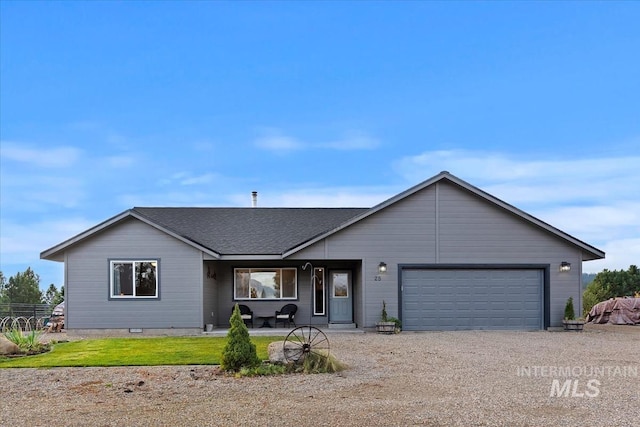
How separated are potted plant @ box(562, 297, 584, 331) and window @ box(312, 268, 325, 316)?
26.1ft

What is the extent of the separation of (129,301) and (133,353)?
5377mm

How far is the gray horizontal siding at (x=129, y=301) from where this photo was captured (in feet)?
59.5

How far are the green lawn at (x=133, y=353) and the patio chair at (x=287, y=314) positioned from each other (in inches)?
132

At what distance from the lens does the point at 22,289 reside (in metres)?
35.4

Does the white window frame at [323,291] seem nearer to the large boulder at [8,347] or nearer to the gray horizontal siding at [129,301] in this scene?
the gray horizontal siding at [129,301]

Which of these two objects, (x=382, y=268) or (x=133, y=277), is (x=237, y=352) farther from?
(x=133, y=277)

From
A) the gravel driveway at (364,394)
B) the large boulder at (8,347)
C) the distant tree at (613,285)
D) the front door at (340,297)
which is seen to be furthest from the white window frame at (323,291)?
the distant tree at (613,285)

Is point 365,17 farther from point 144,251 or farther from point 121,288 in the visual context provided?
point 121,288

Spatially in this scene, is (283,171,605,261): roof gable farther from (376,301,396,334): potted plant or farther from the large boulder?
the large boulder

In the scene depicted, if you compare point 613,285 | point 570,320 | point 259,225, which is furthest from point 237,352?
point 613,285

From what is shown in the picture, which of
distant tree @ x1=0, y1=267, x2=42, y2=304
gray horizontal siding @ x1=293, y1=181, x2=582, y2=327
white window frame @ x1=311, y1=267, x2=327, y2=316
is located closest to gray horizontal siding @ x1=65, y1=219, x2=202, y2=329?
gray horizontal siding @ x1=293, y1=181, x2=582, y2=327

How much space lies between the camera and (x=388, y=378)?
31.9 feet

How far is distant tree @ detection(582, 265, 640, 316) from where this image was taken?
31.3m

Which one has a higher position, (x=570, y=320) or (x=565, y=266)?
(x=565, y=266)
